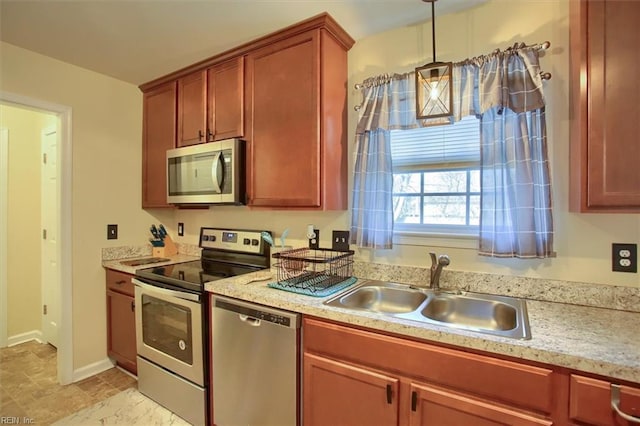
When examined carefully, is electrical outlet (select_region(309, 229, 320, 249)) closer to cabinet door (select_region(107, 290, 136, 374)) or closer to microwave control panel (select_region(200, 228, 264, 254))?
microwave control panel (select_region(200, 228, 264, 254))

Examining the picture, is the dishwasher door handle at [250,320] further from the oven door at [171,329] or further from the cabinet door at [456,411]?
the cabinet door at [456,411]

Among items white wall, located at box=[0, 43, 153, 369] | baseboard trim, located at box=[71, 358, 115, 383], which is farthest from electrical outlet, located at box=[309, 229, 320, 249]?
baseboard trim, located at box=[71, 358, 115, 383]

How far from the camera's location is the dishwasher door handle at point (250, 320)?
151cm

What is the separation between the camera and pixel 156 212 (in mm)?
2900

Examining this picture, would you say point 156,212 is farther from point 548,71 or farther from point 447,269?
point 548,71

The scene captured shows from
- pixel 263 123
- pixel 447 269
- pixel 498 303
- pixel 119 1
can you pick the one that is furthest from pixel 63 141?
pixel 498 303

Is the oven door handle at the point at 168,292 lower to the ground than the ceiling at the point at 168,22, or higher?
lower

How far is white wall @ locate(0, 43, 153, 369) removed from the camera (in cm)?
230

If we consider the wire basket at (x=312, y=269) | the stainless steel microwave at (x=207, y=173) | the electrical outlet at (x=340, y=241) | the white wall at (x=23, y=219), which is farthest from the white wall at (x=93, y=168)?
the electrical outlet at (x=340, y=241)

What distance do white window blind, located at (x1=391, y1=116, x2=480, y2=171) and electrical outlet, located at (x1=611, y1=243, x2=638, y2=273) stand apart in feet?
2.29

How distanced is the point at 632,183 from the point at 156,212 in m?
3.20

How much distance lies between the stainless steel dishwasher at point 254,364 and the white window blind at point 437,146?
3.72 feet

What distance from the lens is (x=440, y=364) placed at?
1107 mm

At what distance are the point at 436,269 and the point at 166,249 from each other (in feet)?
7.67
